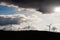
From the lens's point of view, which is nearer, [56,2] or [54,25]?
[56,2]

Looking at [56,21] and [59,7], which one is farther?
[56,21]

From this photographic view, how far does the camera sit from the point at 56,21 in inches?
683

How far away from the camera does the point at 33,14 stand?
17438 millimetres
